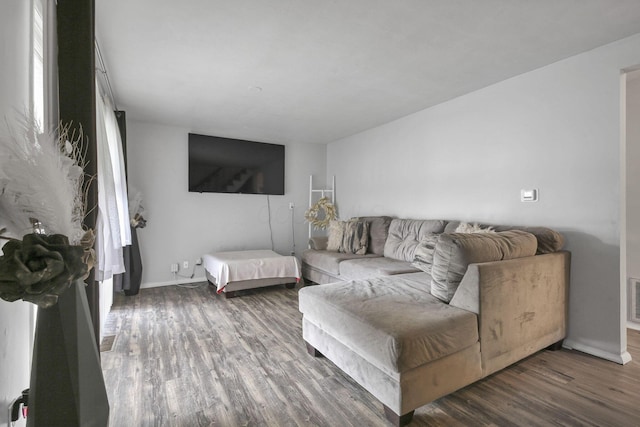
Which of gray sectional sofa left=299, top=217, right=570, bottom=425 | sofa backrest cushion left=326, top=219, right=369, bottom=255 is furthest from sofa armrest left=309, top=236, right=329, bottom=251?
gray sectional sofa left=299, top=217, right=570, bottom=425

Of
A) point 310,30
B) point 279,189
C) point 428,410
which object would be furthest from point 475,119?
point 279,189

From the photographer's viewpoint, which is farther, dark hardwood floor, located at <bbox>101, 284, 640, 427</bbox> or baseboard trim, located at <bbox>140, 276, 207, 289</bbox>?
baseboard trim, located at <bbox>140, 276, 207, 289</bbox>

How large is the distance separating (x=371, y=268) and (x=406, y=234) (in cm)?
75

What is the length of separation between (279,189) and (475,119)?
3168mm

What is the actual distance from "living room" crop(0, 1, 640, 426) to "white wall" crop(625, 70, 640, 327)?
0.04ft

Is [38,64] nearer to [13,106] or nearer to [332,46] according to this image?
[13,106]

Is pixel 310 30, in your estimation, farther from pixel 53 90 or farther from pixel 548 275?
pixel 548 275

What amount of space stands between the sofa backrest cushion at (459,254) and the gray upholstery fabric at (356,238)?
206 centimetres

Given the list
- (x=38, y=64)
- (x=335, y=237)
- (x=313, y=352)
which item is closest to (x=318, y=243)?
(x=335, y=237)

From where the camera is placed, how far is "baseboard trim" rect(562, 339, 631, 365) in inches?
85.7

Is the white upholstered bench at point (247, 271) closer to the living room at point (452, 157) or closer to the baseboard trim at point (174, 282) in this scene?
the baseboard trim at point (174, 282)

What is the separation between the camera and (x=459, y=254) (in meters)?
1.87

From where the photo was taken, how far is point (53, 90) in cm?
128

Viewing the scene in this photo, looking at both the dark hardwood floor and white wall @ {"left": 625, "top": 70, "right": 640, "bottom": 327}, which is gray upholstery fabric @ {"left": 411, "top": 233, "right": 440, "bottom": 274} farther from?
white wall @ {"left": 625, "top": 70, "right": 640, "bottom": 327}
